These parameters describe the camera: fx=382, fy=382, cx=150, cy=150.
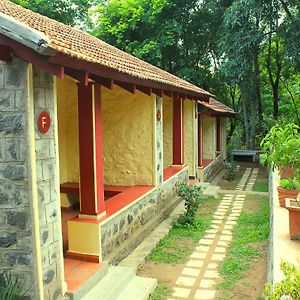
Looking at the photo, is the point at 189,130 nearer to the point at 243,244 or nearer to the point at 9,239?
the point at 243,244

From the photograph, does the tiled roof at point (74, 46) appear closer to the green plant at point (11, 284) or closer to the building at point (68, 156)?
the building at point (68, 156)

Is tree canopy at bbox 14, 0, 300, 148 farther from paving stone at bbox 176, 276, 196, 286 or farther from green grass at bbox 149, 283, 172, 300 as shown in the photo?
green grass at bbox 149, 283, 172, 300

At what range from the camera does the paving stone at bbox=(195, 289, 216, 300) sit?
509 cm

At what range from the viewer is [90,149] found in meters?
5.25

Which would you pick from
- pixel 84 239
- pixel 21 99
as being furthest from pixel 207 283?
pixel 21 99

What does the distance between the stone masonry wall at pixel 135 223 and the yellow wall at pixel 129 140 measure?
0.60 m

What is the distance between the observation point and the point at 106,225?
216 inches

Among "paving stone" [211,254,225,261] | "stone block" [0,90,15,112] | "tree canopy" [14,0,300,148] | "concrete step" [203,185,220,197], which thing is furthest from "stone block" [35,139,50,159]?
"tree canopy" [14,0,300,148]

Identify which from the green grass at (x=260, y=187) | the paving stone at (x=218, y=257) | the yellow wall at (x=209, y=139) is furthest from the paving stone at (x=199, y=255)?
the yellow wall at (x=209, y=139)

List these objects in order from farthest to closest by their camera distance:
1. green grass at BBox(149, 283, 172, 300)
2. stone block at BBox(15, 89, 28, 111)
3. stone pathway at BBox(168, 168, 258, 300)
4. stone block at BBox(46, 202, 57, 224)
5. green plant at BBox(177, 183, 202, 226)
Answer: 1. green plant at BBox(177, 183, 202, 226)
2. stone pathway at BBox(168, 168, 258, 300)
3. green grass at BBox(149, 283, 172, 300)
4. stone block at BBox(46, 202, 57, 224)
5. stone block at BBox(15, 89, 28, 111)

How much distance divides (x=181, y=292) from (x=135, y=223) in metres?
1.78

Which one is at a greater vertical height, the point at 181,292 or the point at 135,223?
the point at 135,223

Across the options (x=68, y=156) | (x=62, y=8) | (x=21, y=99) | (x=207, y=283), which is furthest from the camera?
(x=62, y=8)

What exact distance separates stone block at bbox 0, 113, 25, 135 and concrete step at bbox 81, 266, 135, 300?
207cm
